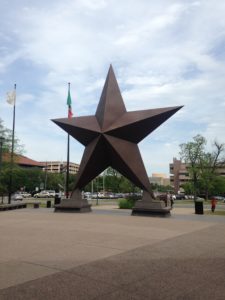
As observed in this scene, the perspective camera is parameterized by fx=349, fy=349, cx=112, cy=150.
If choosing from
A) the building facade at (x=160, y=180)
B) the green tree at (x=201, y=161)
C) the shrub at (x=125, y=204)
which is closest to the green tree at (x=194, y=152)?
the green tree at (x=201, y=161)

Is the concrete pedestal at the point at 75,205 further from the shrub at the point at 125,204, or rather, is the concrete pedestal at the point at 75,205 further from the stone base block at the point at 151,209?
the shrub at the point at 125,204

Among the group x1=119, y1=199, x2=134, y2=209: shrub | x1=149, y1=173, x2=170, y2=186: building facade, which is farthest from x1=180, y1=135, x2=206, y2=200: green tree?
x1=149, y1=173, x2=170, y2=186: building facade

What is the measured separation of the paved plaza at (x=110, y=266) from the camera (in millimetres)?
5191

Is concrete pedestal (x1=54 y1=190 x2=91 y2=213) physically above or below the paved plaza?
above

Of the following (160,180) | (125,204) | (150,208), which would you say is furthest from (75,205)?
(160,180)

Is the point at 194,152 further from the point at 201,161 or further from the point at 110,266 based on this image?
the point at 110,266

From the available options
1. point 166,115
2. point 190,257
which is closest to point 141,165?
point 166,115

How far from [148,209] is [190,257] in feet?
37.0

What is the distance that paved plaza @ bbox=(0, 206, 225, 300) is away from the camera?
5191 mm

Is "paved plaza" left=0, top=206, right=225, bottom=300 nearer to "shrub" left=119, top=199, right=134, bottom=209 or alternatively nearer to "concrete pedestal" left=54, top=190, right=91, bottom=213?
"concrete pedestal" left=54, top=190, right=91, bottom=213

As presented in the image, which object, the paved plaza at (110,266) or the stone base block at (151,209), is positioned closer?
the paved plaza at (110,266)

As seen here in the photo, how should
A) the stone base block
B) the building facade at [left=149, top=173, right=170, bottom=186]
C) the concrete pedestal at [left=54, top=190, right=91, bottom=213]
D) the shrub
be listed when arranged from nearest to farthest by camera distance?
the stone base block → the concrete pedestal at [left=54, top=190, right=91, bottom=213] → the shrub → the building facade at [left=149, top=173, right=170, bottom=186]

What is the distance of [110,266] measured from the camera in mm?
6734

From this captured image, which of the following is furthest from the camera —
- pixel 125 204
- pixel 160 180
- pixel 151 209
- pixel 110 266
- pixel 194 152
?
pixel 160 180
